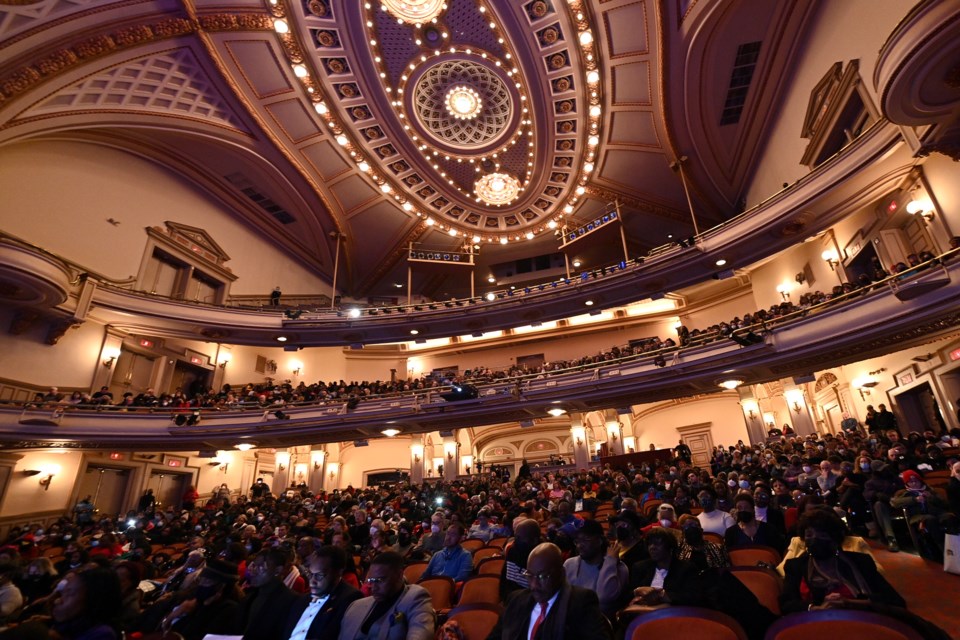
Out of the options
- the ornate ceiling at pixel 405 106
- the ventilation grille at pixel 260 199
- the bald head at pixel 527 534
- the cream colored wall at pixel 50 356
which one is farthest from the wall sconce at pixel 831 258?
the cream colored wall at pixel 50 356

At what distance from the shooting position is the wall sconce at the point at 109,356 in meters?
15.6

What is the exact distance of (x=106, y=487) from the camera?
15.0m

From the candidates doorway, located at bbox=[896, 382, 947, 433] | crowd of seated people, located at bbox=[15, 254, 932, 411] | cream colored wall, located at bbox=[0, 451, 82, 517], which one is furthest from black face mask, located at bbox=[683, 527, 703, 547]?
cream colored wall, located at bbox=[0, 451, 82, 517]

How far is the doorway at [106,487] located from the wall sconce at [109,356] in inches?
123

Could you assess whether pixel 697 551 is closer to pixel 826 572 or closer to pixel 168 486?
pixel 826 572

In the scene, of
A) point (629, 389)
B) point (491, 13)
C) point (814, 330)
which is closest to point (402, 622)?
point (814, 330)

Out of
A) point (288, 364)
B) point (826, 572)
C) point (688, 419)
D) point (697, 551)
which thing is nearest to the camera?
point (826, 572)

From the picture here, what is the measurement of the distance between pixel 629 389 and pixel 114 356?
16.4m

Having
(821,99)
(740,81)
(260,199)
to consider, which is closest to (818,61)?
(821,99)

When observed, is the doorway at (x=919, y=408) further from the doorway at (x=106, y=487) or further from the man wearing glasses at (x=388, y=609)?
the doorway at (x=106, y=487)

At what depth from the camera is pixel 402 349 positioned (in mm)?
24406

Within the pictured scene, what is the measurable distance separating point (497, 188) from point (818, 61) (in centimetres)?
1208

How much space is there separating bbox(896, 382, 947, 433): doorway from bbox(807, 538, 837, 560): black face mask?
10.9 meters

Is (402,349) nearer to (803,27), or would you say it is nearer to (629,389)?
(629,389)
